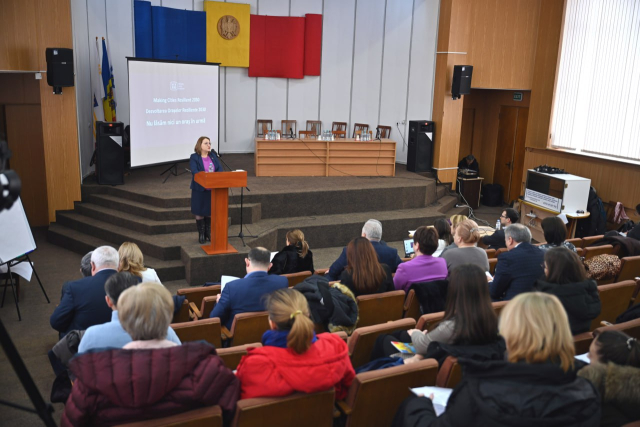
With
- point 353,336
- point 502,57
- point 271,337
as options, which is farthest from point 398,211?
point 271,337

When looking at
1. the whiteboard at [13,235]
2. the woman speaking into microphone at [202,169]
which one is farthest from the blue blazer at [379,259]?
the whiteboard at [13,235]

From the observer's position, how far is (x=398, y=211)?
9.00 metres

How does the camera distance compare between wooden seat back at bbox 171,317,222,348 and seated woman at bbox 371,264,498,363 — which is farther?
wooden seat back at bbox 171,317,222,348

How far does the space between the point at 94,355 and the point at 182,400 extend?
374mm

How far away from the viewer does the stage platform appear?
657 cm

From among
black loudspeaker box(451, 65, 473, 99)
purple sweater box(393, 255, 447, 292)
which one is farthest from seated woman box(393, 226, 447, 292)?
black loudspeaker box(451, 65, 473, 99)

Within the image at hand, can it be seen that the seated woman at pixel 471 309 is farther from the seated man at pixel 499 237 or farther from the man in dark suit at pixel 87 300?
the seated man at pixel 499 237

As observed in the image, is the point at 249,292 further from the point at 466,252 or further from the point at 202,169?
the point at 202,169

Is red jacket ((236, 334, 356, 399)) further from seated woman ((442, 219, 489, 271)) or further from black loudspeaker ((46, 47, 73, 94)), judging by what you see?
black loudspeaker ((46, 47, 73, 94))

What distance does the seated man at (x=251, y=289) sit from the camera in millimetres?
3525

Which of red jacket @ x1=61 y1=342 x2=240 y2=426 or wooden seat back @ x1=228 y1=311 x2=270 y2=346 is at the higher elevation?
red jacket @ x1=61 y1=342 x2=240 y2=426

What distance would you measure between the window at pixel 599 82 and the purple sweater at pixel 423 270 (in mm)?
5732

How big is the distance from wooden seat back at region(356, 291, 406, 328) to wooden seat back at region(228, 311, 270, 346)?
626 mm

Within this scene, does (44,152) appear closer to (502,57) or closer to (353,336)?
(353,336)
